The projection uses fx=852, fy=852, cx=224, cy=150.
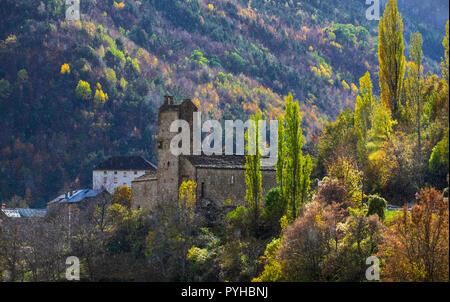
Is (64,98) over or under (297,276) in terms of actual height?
over

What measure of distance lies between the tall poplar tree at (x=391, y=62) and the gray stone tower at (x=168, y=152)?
51.5 feet

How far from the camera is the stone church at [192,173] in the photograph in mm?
67375

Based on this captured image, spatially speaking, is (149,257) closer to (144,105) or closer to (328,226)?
Result: (328,226)

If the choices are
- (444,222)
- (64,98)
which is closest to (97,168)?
(64,98)

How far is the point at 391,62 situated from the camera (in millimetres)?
66250

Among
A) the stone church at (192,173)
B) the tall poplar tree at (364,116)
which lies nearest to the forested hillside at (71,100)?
the stone church at (192,173)

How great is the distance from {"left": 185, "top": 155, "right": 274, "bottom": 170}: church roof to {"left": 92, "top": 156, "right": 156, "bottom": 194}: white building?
53.2 meters

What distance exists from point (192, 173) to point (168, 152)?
3.35 metres

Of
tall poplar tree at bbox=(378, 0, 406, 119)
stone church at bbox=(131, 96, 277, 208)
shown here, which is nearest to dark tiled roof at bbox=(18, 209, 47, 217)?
stone church at bbox=(131, 96, 277, 208)

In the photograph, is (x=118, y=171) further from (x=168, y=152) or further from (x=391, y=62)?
(x=391, y=62)

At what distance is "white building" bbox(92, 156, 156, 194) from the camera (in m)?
122

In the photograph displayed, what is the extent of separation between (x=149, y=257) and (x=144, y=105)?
347ft

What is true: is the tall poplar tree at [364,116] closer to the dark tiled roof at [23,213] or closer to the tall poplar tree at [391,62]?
the tall poplar tree at [391,62]
